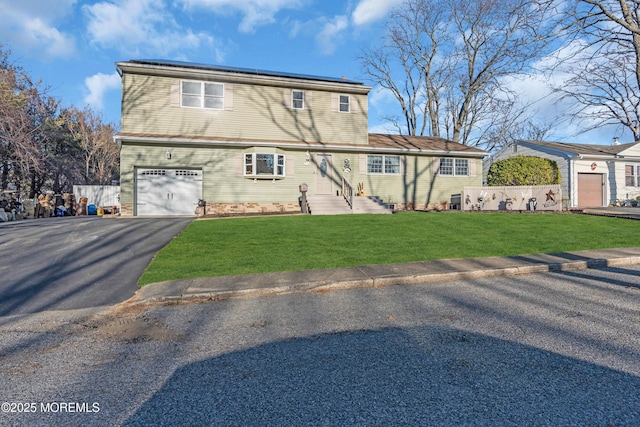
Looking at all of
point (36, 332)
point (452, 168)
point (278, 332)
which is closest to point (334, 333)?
point (278, 332)

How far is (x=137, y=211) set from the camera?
611 inches

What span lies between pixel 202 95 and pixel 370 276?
46.3 feet

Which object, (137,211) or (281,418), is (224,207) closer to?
(137,211)

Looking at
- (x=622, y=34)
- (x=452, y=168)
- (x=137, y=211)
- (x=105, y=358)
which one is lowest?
(x=105, y=358)

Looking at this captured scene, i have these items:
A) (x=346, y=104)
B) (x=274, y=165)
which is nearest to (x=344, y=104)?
(x=346, y=104)

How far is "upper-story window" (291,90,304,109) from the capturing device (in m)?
17.6

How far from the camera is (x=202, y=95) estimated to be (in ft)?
53.4

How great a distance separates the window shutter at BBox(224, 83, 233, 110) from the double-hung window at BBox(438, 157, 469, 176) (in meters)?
12.1

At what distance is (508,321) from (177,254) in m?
6.64

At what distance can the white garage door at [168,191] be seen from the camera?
15516mm

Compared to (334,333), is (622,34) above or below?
above

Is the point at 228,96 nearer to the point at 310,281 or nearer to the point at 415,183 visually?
the point at 415,183

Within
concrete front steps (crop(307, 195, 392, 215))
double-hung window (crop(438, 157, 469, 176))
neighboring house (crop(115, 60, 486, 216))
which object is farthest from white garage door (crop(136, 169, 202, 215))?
double-hung window (crop(438, 157, 469, 176))

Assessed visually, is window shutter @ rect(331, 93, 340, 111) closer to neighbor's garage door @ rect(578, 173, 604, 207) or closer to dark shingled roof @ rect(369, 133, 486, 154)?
dark shingled roof @ rect(369, 133, 486, 154)
